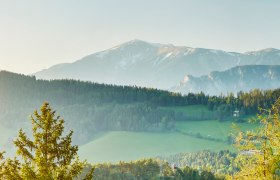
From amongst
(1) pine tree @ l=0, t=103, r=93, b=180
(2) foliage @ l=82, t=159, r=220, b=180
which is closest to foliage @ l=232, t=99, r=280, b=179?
(1) pine tree @ l=0, t=103, r=93, b=180

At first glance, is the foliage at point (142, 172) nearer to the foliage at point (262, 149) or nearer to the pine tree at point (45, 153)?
the pine tree at point (45, 153)

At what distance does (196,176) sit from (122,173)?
107 feet

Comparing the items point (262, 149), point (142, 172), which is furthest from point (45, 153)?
point (142, 172)

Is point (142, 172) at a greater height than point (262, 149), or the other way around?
point (262, 149)

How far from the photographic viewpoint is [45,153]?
2762cm

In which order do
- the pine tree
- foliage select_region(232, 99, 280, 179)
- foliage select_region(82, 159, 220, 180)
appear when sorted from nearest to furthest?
foliage select_region(232, 99, 280, 179), the pine tree, foliage select_region(82, 159, 220, 180)

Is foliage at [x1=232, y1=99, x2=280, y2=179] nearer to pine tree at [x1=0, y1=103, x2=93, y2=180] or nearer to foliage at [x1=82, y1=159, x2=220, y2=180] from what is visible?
pine tree at [x1=0, y1=103, x2=93, y2=180]

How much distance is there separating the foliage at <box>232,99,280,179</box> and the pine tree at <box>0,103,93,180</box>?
8111mm

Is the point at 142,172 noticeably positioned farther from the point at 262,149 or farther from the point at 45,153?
the point at 262,149

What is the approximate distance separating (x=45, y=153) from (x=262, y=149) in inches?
445

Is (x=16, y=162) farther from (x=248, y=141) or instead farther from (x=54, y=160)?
(x=248, y=141)

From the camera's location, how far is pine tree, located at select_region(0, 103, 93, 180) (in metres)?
26.6

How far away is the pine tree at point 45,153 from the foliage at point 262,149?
8111mm

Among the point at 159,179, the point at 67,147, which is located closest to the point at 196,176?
the point at 159,179
